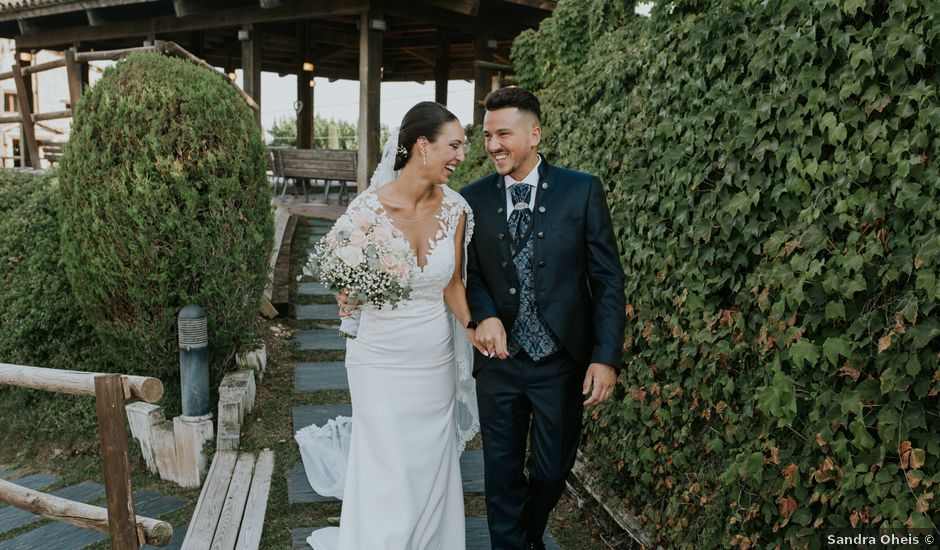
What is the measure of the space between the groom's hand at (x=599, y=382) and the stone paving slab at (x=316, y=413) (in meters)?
2.83

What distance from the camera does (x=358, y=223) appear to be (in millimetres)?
3217

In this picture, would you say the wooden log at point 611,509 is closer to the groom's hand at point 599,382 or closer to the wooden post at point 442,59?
the groom's hand at point 599,382

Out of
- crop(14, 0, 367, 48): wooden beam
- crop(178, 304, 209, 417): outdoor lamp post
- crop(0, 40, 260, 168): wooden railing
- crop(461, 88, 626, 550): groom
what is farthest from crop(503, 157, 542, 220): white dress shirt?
crop(14, 0, 367, 48): wooden beam

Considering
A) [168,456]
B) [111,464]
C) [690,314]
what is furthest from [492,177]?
[168,456]

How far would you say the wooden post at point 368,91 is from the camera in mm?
11680

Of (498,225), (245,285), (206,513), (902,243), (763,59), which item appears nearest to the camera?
(902,243)

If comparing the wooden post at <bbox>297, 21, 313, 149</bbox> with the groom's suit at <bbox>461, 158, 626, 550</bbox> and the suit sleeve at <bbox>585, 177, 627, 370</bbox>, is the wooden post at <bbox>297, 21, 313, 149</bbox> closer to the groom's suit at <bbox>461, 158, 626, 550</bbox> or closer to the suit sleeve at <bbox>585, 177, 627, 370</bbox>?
the groom's suit at <bbox>461, 158, 626, 550</bbox>

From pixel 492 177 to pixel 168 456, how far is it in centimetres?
326

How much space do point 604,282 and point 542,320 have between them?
0.31 meters

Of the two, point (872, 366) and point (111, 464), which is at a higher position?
point (872, 366)

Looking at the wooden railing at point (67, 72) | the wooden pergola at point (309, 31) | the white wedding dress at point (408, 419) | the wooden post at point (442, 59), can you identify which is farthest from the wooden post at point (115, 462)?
the wooden post at point (442, 59)

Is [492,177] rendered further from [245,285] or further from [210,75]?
[210,75]

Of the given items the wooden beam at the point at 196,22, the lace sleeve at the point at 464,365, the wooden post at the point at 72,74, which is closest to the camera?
the lace sleeve at the point at 464,365

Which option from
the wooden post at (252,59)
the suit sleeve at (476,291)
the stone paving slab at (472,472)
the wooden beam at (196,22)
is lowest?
the stone paving slab at (472,472)
